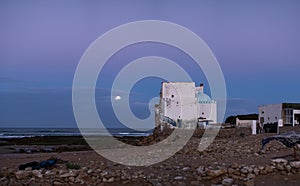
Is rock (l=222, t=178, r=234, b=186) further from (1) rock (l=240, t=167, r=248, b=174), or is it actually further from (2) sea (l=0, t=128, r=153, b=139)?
(2) sea (l=0, t=128, r=153, b=139)

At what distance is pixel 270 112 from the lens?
40.8m

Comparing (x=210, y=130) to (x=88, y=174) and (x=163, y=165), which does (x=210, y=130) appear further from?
(x=88, y=174)

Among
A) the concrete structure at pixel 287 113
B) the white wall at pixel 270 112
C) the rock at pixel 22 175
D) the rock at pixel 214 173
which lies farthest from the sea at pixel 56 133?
the rock at pixel 214 173

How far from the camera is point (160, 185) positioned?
37.3 feet

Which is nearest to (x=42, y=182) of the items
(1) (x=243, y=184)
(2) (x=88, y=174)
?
(2) (x=88, y=174)

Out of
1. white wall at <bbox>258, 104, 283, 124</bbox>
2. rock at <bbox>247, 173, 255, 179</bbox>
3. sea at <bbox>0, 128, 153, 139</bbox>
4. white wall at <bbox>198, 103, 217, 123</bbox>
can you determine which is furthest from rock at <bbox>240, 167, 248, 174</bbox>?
sea at <bbox>0, 128, 153, 139</bbox>

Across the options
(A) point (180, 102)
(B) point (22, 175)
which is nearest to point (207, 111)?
(A) point (180, 102)

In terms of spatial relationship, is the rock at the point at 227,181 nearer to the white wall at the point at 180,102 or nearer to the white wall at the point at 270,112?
the white wall at the point at 270,112

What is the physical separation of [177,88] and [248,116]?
1408 centimetres

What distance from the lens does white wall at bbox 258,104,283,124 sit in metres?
38.7

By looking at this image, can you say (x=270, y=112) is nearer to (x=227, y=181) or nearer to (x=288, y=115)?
(x=288, y=115)

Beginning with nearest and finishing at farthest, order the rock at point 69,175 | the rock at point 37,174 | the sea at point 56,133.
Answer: the rock at point 69,175 → the rock at point 37,174 → the sea at point 56,133

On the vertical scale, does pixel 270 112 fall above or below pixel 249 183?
above

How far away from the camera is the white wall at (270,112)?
127 ft
